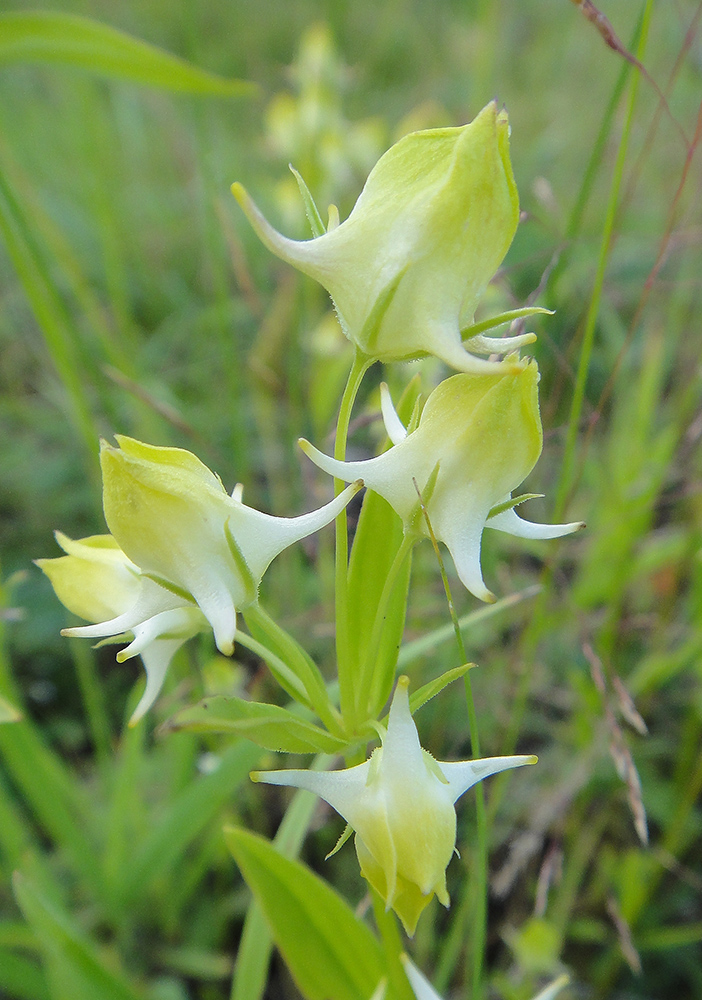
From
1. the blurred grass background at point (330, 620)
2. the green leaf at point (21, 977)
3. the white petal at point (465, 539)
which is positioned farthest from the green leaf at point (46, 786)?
the white petal at point (465, 539)

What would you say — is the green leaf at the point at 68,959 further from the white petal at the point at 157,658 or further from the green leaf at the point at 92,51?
the green leaf at the point at 92,51

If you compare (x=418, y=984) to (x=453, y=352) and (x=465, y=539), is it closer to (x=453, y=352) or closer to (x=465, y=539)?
(x=465, y=539)

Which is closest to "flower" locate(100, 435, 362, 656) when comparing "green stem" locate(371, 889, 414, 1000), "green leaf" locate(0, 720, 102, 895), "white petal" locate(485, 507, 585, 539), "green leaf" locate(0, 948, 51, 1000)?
"white petal" locate(485, 507, 585, 539)

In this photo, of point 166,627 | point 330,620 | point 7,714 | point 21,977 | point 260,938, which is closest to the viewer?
point 166,627

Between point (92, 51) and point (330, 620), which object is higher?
point (92, 51)

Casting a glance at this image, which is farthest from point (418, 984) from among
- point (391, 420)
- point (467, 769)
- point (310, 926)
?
point (391, 420)

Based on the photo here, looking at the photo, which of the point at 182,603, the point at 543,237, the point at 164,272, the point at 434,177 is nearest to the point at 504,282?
the point at 434,177
